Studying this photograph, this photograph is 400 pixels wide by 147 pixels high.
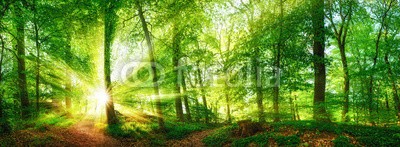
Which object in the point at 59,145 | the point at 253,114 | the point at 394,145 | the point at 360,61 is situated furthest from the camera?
the point at 360,61

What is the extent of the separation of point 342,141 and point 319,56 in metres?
4.79

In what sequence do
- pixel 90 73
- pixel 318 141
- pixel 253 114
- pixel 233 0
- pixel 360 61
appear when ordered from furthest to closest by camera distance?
pixel 360 61 < pixel 233 0 < pixel 90 73 < pixel 253 114 < pixel 318 141

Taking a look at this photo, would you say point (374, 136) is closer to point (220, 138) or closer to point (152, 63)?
point (220, 138)

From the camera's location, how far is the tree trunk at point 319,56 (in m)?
11.0

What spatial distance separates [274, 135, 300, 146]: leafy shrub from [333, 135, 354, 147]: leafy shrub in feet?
4.09

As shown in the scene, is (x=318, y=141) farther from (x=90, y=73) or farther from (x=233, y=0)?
(x=90, y=73)

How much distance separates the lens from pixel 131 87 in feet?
55.5

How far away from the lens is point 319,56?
1146 centimetres

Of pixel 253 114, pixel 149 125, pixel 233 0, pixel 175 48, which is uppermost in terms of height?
pixel 233 0

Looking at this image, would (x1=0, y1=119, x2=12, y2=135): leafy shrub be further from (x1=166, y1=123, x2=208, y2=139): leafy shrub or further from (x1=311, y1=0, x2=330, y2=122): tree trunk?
(x1=311, y1=0, x2=330, y2=122): tree trunk

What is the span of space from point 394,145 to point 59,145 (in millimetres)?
11868

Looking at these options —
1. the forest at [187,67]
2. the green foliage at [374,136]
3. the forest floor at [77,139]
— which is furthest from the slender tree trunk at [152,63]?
the green foliage at [374,136]

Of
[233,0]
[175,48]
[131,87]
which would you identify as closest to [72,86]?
[131,87]

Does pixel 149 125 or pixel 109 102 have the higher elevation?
pixel 109 102
